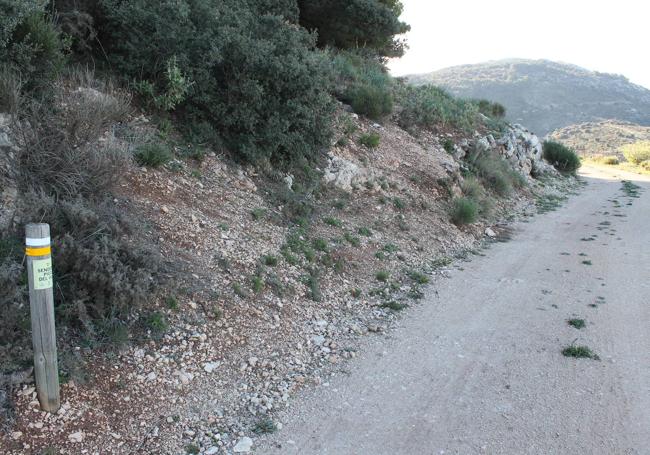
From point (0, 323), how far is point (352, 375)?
3111 mm

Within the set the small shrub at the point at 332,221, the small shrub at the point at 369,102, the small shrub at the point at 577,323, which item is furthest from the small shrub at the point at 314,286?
the small shrub at the point at 369,102

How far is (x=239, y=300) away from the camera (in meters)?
5.80

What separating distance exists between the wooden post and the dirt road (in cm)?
169

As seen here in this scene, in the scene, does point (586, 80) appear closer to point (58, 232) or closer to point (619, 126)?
point (619, 126)

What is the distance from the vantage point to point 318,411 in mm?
4473

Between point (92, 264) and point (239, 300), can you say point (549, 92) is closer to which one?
point (239, 300)

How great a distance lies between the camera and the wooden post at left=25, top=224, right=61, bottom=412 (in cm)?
353

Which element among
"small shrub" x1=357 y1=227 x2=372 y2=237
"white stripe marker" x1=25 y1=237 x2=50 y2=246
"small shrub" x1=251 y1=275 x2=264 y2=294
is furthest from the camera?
"small shrub" x1=357 y1=227 x2=372 y2=237

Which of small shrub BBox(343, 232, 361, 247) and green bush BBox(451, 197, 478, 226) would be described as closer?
small shrub BBox(343, 232, 361, 247)

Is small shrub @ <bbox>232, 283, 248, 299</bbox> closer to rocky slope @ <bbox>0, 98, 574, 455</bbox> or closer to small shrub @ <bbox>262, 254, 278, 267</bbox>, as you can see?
rocky slope @ <bbox>0, 98, 574, 455</bbox>

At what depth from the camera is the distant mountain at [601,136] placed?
51.8 meters

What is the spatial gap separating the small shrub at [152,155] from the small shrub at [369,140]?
19.3ft

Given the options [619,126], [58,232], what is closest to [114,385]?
[58,232]

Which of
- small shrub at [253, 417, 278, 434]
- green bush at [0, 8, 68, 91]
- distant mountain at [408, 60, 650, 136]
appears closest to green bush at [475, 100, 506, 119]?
green bush at [0, 8, 68, 91]
